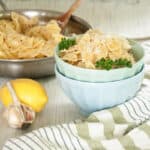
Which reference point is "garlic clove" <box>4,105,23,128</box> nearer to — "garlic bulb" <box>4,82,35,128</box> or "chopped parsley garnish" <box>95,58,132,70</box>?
"garlic bulb" <box>4,82,35,128</box>

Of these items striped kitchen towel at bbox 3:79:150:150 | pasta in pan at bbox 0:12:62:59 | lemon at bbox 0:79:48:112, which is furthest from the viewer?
pasta in pan at bbox 0:12:62:59

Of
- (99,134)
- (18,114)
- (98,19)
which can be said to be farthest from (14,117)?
(98,19)

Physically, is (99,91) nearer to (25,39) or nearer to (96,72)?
(96,72)

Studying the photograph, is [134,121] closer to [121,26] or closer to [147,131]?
[147,131]

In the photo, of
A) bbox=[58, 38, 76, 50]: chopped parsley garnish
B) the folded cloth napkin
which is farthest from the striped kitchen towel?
bbox=[58, 38, 76, 50]: chopped parsley garnish

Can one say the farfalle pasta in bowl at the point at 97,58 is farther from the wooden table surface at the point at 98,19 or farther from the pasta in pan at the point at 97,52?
the wooden table surface at the point at 98,19

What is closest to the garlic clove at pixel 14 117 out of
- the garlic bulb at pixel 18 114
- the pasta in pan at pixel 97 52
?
the garlic bulb at pixel 18 114

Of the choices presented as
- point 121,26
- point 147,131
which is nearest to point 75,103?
point 147,131

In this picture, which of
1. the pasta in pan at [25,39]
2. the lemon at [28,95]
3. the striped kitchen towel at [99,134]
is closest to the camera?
the striped kitchen towel at [99,134]
